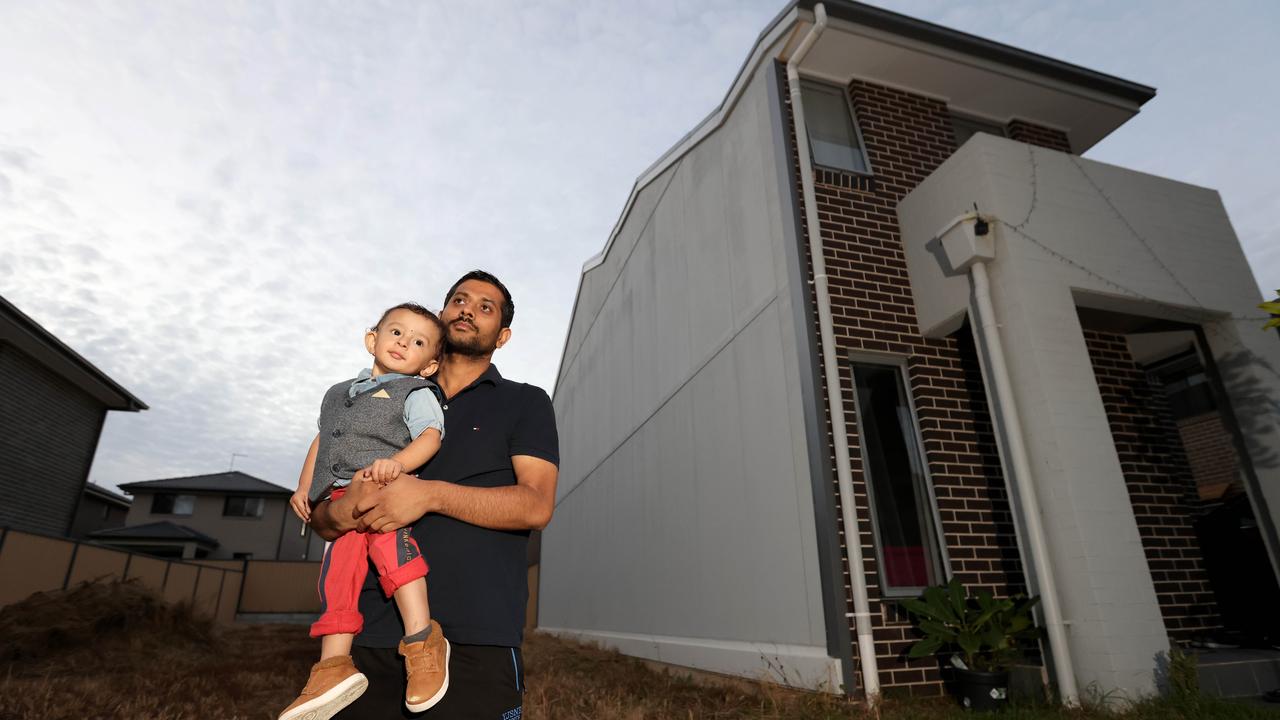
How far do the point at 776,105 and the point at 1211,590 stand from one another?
21.2 ft

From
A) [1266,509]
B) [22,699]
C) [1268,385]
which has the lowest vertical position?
[22,699]

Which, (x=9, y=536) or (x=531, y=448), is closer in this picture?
(x=531, y=448)

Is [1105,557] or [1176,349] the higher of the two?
[1176,349]

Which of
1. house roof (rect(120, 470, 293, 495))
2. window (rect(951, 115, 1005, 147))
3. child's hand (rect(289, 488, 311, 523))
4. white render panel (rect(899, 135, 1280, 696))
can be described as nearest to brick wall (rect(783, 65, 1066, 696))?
white render panel (rect(899, 135, 1280, 696))

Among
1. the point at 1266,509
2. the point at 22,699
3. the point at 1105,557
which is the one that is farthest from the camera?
the point at 1266,509

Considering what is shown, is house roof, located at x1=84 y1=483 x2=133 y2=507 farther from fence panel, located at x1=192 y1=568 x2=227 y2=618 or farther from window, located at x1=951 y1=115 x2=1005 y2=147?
window, located at x1=951 y1=115 x2=1005 y2=147

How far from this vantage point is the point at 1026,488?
16.3ft

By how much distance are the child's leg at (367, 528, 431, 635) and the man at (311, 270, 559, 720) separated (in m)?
0.06

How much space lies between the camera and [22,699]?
5.14m

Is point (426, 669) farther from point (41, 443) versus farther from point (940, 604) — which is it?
point (41, 443)

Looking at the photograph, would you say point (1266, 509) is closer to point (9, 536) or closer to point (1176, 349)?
point (1176, 349)

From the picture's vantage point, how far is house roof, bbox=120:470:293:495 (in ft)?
102

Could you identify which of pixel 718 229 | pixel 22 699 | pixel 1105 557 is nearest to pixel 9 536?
pixel 22 699

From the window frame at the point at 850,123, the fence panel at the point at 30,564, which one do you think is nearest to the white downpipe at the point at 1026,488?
the window frame at the point at 850,123
